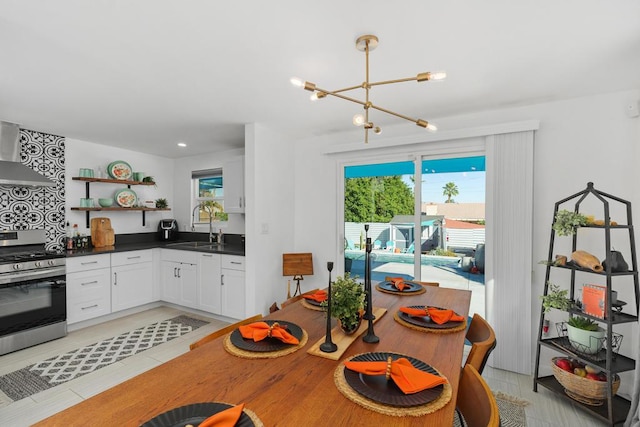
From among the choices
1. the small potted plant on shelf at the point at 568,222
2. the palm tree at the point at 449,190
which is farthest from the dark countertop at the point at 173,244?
the small potted plant on shelf at the point at 568,222

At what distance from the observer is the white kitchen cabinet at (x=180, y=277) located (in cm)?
407

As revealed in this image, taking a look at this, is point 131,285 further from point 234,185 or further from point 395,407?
point 395,407

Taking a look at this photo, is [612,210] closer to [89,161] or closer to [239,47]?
[239,47]

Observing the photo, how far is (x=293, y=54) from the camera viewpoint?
6.18 feet

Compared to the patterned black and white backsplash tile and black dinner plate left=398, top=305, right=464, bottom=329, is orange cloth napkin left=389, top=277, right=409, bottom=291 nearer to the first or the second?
black dinner plate left=398, top=305, right=464, bottom=329

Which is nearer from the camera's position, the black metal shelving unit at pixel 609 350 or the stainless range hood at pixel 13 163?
the black metal shelving unit at pixel 609 350

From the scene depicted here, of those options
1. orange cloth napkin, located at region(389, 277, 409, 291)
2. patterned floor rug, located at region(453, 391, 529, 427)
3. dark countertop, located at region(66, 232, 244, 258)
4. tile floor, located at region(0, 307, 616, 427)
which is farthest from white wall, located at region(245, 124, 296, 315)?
patterned floor rug, located at region(453, 391, 529, 427)

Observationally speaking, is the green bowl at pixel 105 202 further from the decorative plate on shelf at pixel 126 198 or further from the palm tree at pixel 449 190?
the palm tree at pixel 449 190

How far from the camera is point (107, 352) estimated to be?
3057mm

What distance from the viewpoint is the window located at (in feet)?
16.0

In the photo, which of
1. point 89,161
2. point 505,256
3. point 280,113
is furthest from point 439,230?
point 89,161

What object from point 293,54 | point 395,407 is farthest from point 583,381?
point 293,54

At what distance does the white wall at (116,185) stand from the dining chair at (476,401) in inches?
189

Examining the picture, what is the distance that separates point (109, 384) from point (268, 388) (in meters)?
2.30
